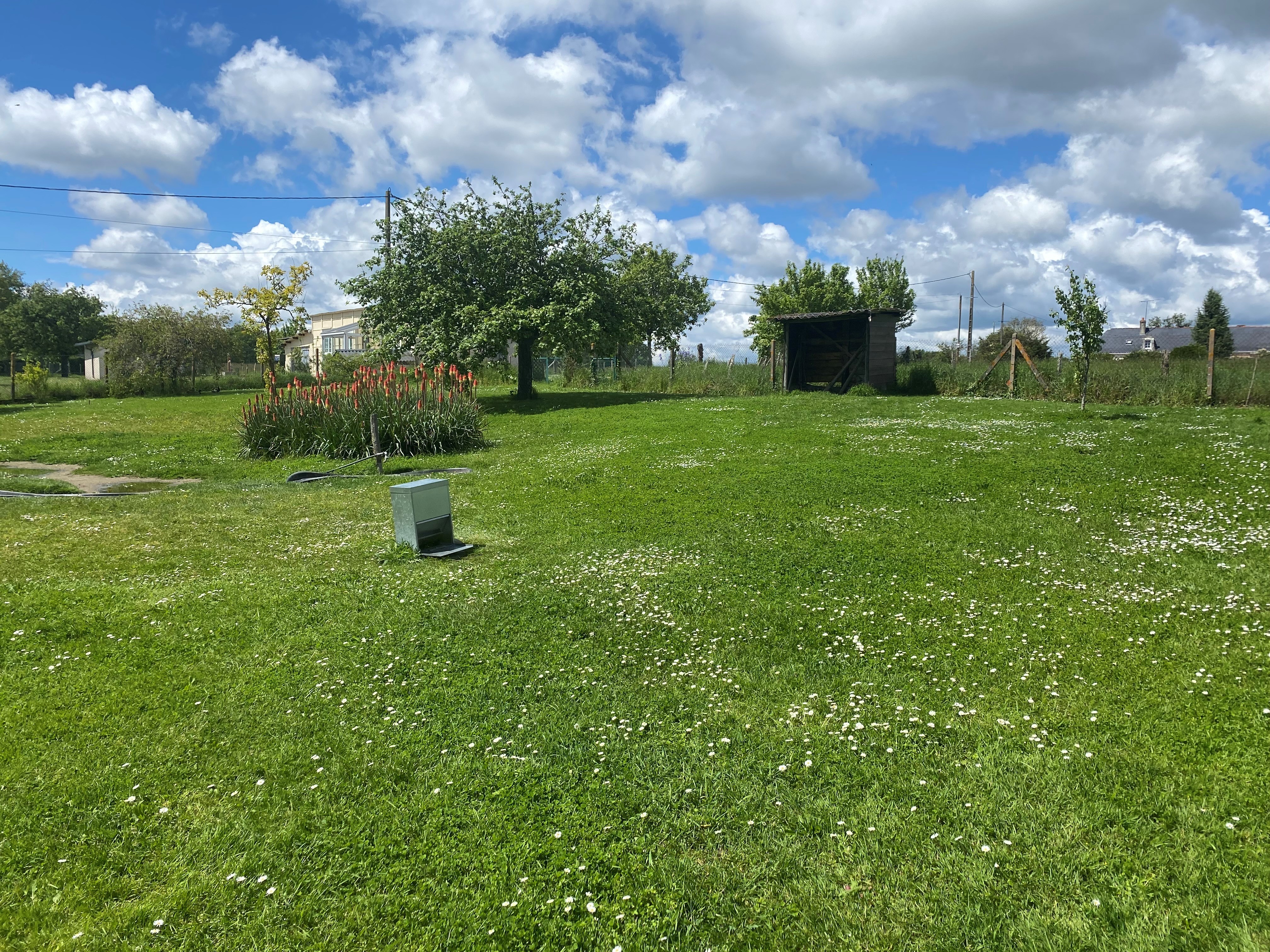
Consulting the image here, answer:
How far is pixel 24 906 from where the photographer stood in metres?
3.46

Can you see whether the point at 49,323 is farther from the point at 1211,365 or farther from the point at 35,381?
the point at 1211,365

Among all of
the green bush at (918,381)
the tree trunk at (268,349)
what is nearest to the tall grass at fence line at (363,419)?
the green bush at (918,381)

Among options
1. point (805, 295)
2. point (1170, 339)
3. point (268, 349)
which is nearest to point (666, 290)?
point (805, 295)

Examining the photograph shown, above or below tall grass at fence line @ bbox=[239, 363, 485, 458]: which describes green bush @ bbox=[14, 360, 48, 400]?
above

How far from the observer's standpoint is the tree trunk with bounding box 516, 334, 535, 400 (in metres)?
31.3

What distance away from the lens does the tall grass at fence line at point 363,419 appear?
1830 centimetres

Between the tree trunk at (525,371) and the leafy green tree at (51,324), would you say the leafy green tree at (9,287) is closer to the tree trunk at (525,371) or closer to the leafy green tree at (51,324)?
the leafy green tree at (51,324)

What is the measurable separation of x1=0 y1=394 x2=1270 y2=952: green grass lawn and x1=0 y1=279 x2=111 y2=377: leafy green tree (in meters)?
80.8

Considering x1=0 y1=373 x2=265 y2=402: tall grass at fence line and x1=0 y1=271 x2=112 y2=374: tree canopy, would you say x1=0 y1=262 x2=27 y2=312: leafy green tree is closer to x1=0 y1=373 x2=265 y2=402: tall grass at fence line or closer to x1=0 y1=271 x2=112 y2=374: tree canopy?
x1=0 y1=271 x2=112 y2=374: tree canopy

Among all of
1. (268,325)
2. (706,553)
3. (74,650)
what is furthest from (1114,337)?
(74,650)

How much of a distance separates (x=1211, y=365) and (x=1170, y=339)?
60218 mm

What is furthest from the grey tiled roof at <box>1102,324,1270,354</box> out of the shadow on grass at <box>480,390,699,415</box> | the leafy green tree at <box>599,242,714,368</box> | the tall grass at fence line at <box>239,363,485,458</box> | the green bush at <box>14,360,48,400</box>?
the green bush at <box>14,360,48,400</box>

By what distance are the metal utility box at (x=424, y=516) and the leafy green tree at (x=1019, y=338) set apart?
4525 centimetres

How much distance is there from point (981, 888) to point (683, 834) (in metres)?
1.42
